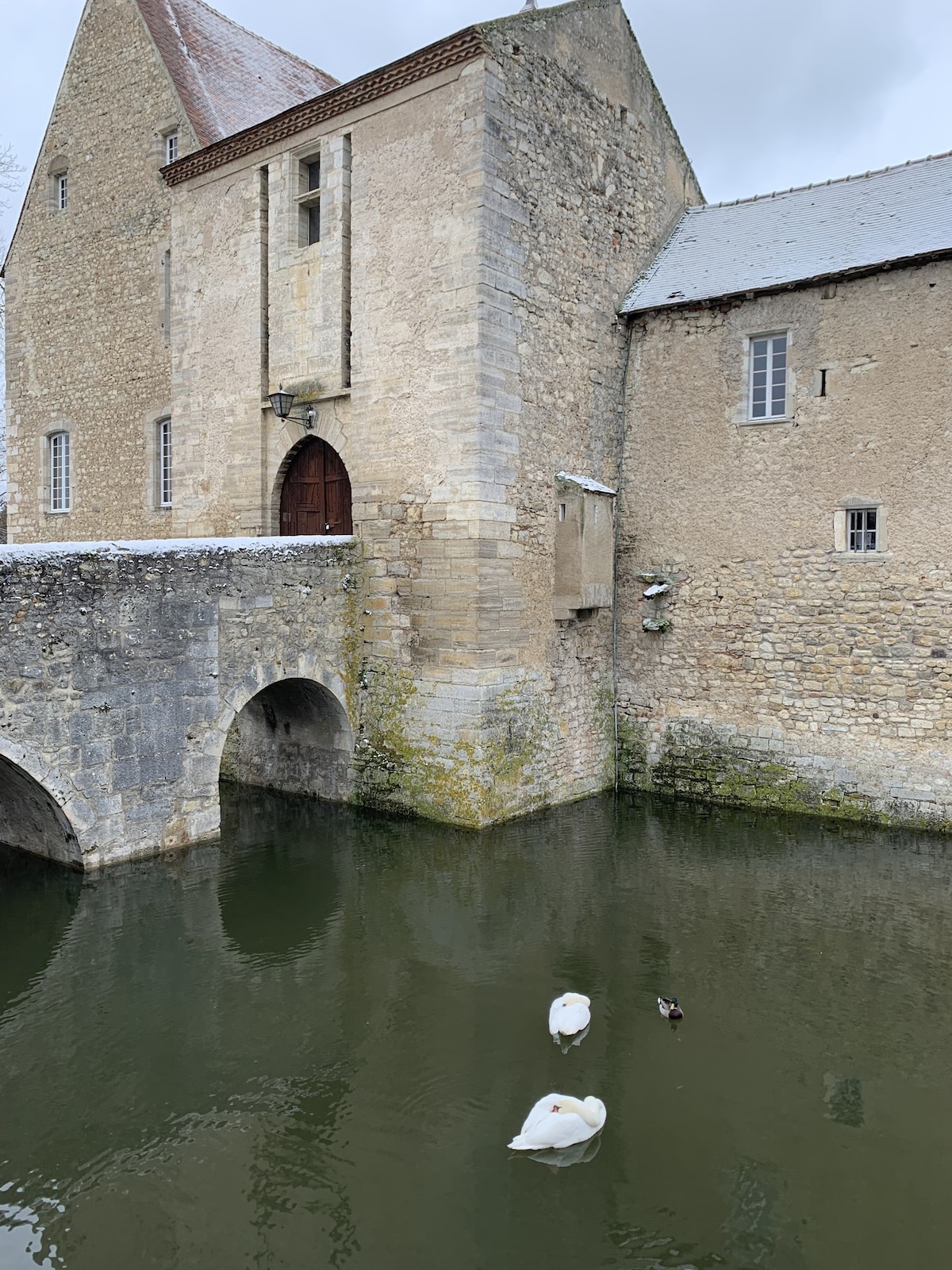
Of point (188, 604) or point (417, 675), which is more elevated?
point (188, 604)

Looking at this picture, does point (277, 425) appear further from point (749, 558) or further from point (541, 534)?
point (749, 558)

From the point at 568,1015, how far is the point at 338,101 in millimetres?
9327

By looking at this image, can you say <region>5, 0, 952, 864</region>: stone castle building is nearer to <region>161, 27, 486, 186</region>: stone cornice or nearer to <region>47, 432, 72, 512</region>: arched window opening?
<region>161, 27, 486, 186</region>: stone cornice

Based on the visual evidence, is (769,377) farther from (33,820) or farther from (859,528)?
(33,820)

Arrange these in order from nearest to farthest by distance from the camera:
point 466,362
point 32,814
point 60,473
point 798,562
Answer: point 32,814, point 466,362, point 798,562, point 60,473

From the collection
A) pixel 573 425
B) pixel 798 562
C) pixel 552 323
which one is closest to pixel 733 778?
pixel 798 562

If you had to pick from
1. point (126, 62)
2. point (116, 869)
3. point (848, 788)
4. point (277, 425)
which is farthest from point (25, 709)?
point (126, 62)

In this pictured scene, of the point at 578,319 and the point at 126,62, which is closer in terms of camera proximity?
the point at 578,319

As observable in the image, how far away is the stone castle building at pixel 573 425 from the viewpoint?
9.47 metres

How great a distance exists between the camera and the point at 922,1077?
529 centimetres

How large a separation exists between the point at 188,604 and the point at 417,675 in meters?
2.46

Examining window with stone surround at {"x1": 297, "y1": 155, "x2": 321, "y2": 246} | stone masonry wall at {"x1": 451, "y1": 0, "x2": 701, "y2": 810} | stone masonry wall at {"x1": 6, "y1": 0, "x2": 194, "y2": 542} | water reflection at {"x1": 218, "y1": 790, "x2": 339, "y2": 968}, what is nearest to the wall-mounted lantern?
window with stone surround at {"x1": 297, "y1": 155, "x2": 321, "y2": 246}

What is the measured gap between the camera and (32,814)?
8516 mm

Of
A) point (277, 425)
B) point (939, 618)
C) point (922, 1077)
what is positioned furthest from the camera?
point (277, 425)
